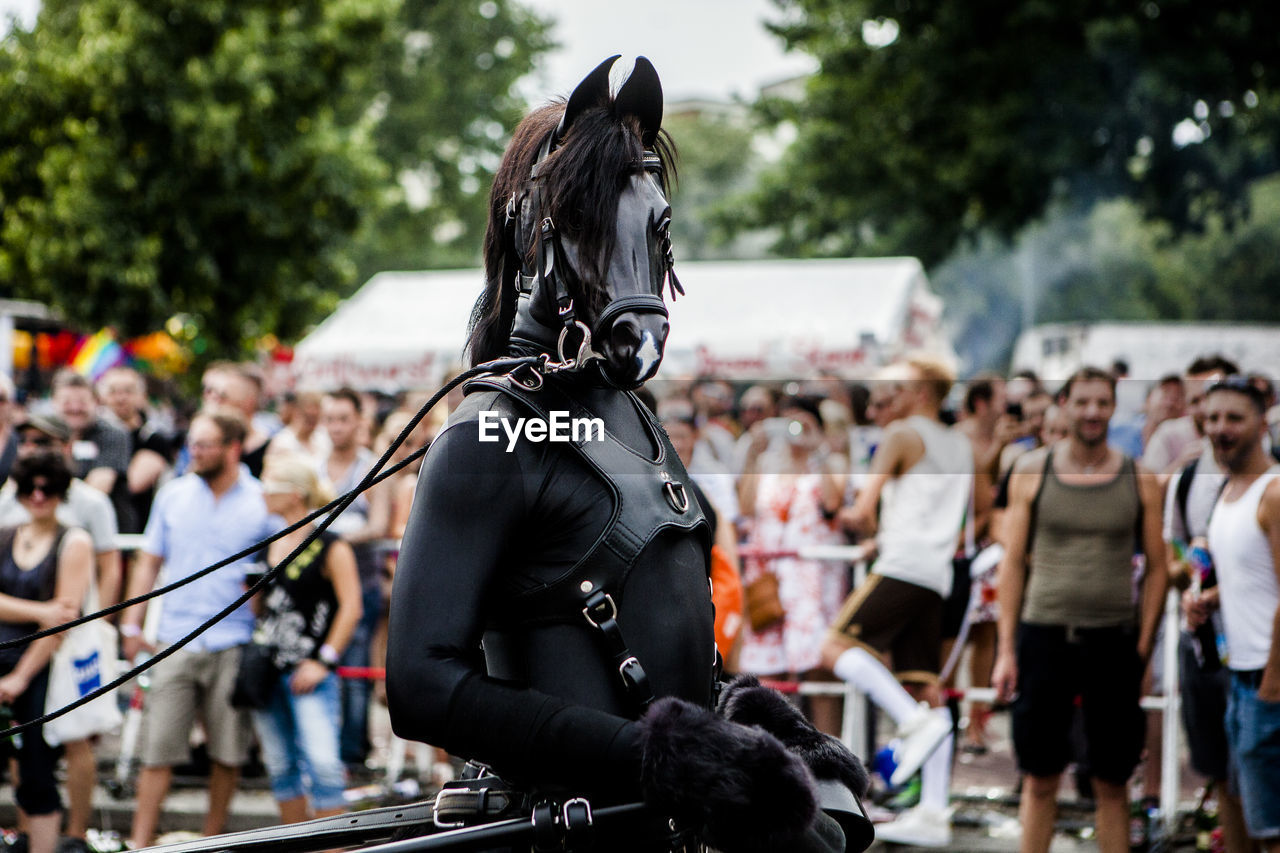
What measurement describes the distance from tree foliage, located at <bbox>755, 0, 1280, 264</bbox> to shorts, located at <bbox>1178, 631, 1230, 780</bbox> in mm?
11233

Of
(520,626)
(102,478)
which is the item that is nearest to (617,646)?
(520,626)

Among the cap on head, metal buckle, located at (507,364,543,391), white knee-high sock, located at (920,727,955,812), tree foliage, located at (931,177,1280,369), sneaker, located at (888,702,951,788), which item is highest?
tree foliage, located at (931,177,1280,369)

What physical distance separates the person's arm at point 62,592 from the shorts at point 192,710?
0.49 metres

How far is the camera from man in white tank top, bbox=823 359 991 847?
5945 millimetres

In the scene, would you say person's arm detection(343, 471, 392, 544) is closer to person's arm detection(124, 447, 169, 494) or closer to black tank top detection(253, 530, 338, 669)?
black tank top detection(253, 530, 338, 669)

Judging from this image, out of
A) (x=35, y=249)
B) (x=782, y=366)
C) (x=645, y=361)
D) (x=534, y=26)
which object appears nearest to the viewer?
(x=645, y=361)

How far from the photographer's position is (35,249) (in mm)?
18750

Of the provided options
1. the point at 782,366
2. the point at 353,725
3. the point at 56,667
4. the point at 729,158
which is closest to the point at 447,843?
the point at 56,667

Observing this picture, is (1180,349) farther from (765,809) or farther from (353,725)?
(765,809)

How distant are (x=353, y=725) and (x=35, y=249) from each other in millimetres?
14324

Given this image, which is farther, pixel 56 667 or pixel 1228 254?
pixel 1228 254

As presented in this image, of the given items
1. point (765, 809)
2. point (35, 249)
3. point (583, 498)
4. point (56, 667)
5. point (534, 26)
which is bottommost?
point (56, 667)

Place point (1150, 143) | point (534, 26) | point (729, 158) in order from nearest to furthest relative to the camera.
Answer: point (1150, 143) < point (534, 26) < point (729, 158)

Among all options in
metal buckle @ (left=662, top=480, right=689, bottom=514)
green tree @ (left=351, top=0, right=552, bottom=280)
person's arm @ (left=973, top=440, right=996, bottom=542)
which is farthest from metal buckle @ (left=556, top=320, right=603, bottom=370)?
green tree @ (left=351, top=0, right=552, bottom=280)
